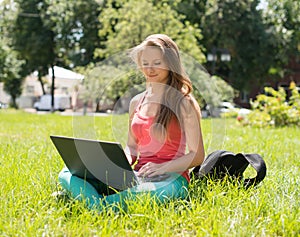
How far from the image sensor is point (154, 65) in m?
2.71

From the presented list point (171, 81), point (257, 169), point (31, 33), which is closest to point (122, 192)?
point (171, 81)

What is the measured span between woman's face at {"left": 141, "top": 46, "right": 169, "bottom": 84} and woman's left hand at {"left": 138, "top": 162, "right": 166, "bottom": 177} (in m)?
0.51

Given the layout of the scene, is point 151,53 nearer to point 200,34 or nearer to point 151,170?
point 151,170

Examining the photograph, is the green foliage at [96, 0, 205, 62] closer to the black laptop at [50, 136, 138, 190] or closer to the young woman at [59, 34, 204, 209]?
the young woman at [59, 34, 204, 209]

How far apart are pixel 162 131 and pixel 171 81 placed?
304 millimetres

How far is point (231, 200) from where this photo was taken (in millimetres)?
2520

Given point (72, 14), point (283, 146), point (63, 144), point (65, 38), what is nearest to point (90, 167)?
point (63, 144)

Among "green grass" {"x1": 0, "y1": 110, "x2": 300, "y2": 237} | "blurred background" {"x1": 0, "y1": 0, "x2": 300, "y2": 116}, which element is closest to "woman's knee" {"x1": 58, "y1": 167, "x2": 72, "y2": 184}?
"green grass" {"x1": 0, "y1": 110, "x2": 300, "y2": 237}

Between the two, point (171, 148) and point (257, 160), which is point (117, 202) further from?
point (257, 160)

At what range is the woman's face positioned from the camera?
2.69m

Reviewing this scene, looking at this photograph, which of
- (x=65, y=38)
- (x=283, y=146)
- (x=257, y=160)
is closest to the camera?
(x=257, y=160)

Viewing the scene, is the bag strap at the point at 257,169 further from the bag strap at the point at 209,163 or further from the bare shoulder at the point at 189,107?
the bare shoulder at the point at 189,107

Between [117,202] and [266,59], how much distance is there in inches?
862

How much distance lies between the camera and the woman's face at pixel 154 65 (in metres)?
2.69
